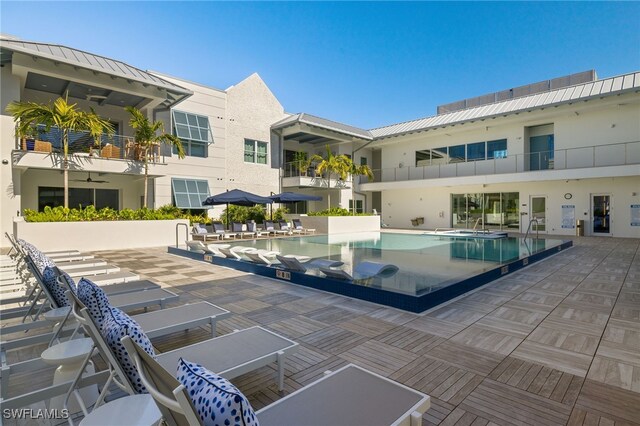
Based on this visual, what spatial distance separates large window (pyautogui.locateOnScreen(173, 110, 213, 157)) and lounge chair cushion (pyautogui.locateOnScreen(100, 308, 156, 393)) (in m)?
17.2

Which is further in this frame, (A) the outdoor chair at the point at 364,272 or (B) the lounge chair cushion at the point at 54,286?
(A) the outdoor chair at the point at 364,272

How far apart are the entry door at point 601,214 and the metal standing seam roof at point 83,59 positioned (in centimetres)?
2115

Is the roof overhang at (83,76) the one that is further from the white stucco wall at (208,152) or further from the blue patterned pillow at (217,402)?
the blue patterned pillow at (217,402)

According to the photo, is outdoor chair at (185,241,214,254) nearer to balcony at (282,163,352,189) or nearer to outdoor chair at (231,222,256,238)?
outdoor chair at (231,222,256,238)

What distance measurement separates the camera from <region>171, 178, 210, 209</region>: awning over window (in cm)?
1716

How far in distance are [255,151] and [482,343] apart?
1907cm

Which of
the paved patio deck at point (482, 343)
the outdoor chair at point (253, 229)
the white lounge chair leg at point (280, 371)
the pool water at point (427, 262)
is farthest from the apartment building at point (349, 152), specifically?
the white lounge chair leg at point (280, 371)

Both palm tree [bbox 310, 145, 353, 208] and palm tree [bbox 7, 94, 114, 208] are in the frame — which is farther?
palm tree [bbox 310, 145, 353, 208]

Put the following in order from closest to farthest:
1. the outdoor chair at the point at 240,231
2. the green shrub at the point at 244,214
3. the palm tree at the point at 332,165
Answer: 1. the outdoor chair at the point at 240,231
2. the green shrub at the point at 244,214
3. the palm tree at the point at 332,165

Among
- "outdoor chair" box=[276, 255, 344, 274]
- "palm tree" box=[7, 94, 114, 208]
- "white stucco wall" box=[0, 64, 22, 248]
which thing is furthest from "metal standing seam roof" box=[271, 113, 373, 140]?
"outdoor chair" box=[276, 255, 344, 274]

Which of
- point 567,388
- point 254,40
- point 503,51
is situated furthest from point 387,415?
point 503,51

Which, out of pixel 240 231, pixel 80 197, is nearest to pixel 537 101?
pixel 240 231

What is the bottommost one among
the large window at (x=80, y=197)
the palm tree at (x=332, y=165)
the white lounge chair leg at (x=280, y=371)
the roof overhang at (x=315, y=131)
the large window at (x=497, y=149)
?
the white lounge chair leg at (x=280, y=371)

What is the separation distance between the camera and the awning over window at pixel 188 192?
17.2 m
